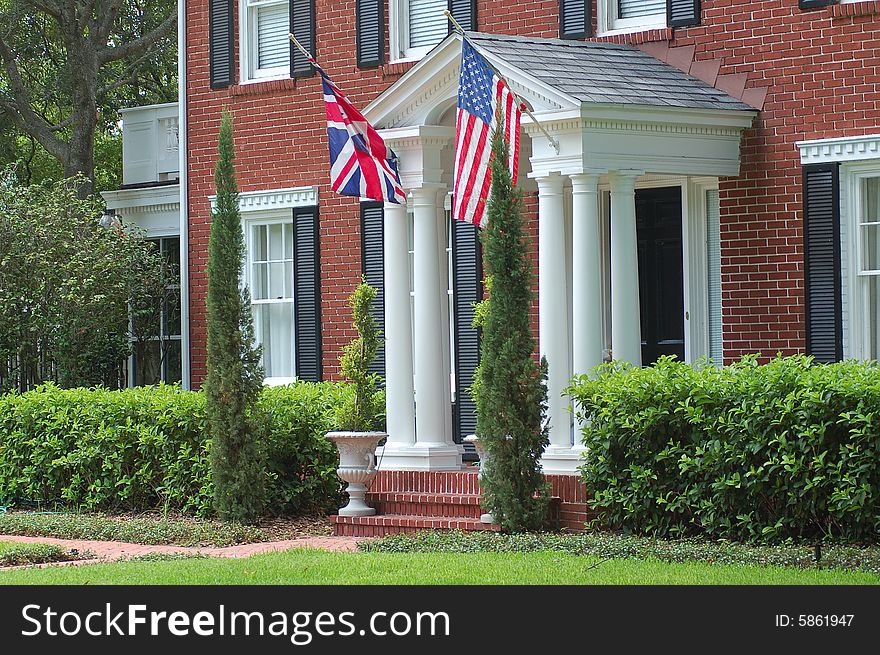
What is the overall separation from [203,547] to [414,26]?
20.7 feet

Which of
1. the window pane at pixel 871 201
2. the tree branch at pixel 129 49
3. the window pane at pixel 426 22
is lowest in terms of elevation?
the window pane at pixel 871 201

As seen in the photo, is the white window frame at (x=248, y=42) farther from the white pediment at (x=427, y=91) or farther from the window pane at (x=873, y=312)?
the window pane at (x=873, y=312)

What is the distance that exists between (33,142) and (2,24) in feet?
24.0

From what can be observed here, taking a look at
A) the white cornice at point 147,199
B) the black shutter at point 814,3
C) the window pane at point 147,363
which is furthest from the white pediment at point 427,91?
the window pane at point 147,363

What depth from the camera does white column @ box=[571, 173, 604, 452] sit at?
13.0 meters

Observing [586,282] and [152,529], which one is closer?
[586,282]

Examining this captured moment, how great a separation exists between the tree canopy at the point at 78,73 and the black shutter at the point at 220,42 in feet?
19.2

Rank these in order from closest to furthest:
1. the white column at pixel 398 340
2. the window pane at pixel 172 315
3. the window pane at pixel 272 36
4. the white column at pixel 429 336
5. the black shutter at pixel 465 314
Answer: the white column at pixel 429 336 < the white column at pixel 398 340 < the black shutter at pixel 465 314 < the window pane at pixel 272 36 < the window pane at pixel 172 315

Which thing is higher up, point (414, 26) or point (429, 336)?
point (414, 26)

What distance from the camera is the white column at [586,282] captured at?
1302cm

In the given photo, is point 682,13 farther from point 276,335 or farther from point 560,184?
point 276,335

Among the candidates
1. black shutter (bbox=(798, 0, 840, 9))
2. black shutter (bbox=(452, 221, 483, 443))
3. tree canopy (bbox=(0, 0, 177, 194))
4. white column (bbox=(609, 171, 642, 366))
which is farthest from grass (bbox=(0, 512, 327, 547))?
tree canopy (bbox=(0, 0, 177, 194))

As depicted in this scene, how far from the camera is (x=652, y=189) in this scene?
14969 mm

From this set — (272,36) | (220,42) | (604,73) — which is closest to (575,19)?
(604,73)
